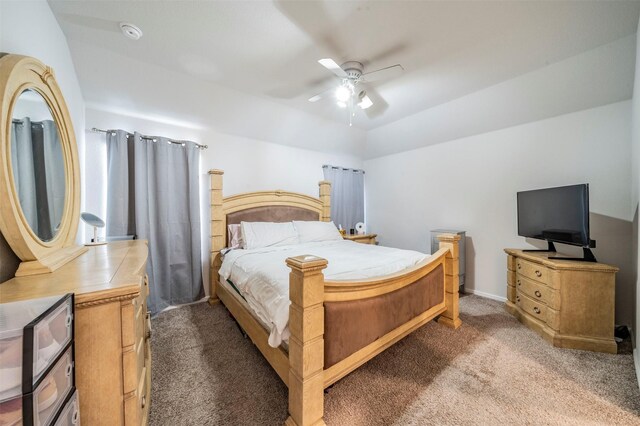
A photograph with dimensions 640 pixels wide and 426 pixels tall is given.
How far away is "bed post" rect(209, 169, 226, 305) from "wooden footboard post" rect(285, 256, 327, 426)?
80.2 inches

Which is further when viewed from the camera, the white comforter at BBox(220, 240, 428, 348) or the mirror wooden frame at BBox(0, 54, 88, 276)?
the white comforter at BBox(220, 240, 428, 348)

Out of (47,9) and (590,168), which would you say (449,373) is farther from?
(47,9)

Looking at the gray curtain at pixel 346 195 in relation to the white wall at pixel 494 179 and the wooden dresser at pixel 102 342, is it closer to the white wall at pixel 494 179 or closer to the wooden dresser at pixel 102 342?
the white wall at pixel 494 179

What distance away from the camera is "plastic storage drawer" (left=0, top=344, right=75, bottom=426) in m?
0.56

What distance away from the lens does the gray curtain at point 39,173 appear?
1056mm

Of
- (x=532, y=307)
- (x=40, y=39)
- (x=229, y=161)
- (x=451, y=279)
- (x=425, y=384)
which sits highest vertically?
(x=40, y=39)

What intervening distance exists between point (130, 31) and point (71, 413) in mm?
2374

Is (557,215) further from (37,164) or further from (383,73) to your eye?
(37,164)

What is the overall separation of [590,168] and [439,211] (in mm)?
1637

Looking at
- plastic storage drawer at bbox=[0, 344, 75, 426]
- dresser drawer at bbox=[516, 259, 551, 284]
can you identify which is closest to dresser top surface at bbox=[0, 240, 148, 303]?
plastic storage drawer at bbox=[0, 344, 75, 426]

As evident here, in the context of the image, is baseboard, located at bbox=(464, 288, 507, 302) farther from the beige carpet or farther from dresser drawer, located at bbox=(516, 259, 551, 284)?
the beige carpet

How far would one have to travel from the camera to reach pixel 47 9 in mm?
1521

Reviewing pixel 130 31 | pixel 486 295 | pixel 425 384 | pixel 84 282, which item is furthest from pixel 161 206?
pixel 486 295

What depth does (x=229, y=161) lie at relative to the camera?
3287mm
